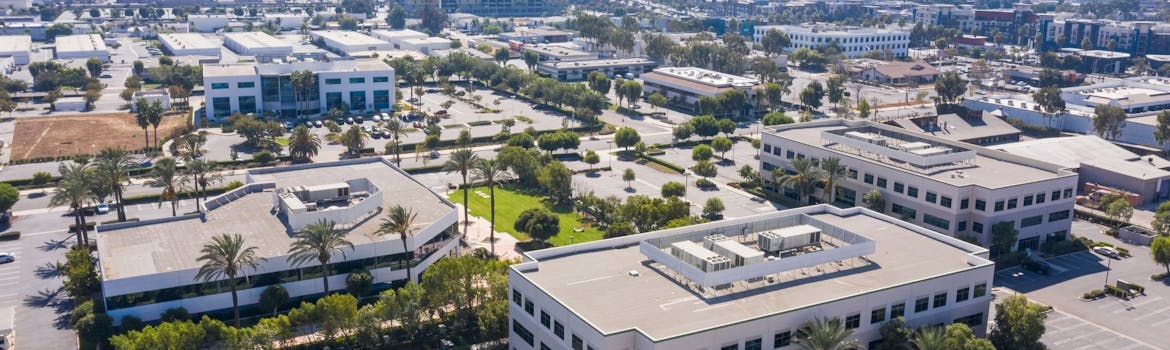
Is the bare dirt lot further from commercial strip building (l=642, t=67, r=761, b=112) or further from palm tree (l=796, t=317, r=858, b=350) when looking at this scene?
palm tree (l=796, t=317, r=858, b=350)

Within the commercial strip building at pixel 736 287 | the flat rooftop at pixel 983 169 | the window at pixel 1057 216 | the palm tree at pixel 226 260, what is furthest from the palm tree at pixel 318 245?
the window at pixel 1057 216

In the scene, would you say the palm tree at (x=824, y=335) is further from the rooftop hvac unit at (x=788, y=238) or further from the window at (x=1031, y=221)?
the window at (x=1031, y=221)

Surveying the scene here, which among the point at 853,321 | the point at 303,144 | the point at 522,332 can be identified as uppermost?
the point at 303,144

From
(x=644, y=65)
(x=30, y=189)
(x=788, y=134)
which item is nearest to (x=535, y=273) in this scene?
(x=788, y=134)

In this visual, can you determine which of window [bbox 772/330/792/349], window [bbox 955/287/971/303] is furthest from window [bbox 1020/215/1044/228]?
window [bbox 772/330/792/349]

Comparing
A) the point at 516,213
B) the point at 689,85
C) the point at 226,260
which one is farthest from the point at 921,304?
the point at 689,85

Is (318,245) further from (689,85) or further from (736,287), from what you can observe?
(689,85)
